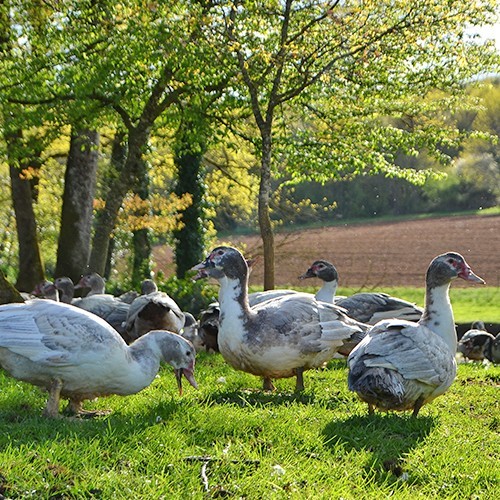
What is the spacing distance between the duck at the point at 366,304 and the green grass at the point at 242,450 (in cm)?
459

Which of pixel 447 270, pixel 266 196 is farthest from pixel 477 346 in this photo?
pixel 447 270

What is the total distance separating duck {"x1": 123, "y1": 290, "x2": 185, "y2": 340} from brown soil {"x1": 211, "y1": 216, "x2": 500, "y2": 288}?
9.84m

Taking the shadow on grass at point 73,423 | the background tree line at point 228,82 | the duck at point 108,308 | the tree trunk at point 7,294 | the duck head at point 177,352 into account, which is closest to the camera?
the shadow on grass at point 73,423

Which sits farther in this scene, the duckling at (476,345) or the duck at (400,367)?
the duckling at (476,345)

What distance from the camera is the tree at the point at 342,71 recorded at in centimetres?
1465

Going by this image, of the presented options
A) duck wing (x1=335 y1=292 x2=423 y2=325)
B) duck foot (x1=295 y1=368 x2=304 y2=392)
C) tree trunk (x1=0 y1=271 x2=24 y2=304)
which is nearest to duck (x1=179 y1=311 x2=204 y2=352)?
duck wing (x1=335 y1=292 x2=423 y2=325)

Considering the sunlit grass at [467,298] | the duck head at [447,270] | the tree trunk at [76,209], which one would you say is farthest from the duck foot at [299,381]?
the sunlit grass at [467,298]

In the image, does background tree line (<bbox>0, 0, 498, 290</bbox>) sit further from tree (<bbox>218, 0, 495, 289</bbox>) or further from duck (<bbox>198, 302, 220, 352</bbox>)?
duck (<bbox>198, 302, 220, 352</bbox>)

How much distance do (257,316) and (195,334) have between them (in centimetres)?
527

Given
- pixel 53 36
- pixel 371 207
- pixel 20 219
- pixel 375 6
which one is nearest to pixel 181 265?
pixel 20 219

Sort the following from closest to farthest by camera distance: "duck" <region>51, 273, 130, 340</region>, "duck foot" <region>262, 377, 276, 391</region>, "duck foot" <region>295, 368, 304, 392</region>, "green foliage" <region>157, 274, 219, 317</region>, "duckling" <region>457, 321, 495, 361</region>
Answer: "duck foot" <region>295, 368, 304, 392</region> < "duck foot" <region>262, 377, 276, 391</region> < "duck" <region>51, 273, 130, 340</region> < "duckling" <region>457, 321, 495, 361</region> < "green foliage" <region>157, 274, 219, 317</region>

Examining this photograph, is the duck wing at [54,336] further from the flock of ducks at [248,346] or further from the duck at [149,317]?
the duck at [149,317]

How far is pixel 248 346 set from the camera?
9.11 meters

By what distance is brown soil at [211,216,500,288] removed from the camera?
3091 centimetres
